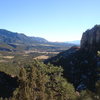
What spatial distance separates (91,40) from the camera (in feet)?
570

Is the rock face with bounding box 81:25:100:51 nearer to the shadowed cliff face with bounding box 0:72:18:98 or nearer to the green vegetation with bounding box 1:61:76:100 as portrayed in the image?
the shadowed cliff face with bounding box 0:72:18:98

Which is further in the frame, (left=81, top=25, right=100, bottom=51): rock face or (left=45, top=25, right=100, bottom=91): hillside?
(left=81, top=25, right=100, bottom=51): rock face

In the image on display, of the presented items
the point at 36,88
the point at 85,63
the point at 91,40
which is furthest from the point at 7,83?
the point at 36,88

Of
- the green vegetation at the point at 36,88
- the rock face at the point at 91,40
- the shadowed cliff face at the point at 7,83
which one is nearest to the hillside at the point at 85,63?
the rock face at the point at 91,40

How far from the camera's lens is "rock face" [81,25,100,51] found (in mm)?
168125

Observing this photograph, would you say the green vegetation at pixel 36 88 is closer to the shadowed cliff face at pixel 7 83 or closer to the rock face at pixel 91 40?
the shadowed cliff face at pixel 7 83

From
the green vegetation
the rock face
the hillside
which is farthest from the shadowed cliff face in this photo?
the rock face

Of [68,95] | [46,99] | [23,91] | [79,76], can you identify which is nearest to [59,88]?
[68,95]

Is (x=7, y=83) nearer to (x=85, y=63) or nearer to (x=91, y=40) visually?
(x=85, y=63)

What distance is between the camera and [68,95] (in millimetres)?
87125

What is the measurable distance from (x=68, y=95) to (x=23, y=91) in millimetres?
27038

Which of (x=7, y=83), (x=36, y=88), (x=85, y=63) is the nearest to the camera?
(x=36, y=88)

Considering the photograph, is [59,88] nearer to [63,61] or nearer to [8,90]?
[8,90]

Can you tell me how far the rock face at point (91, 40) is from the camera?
552 feet
